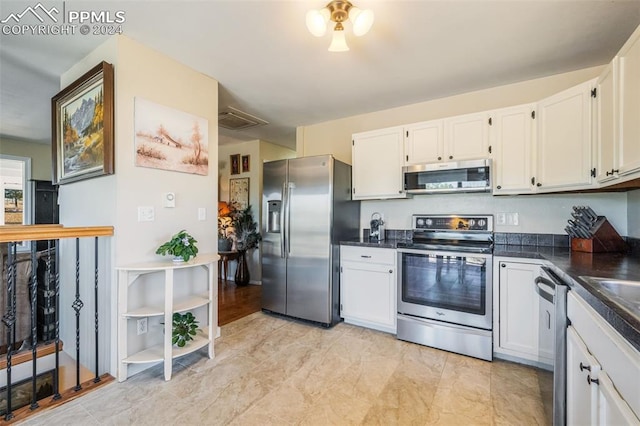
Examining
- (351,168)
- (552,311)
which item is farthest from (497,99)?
(552,311)

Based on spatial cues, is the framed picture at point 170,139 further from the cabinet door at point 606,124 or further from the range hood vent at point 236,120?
the cabinet door at point 606,124

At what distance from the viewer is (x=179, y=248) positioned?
2.13 meters

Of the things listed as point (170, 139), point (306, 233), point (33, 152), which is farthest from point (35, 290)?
point (33, 152)

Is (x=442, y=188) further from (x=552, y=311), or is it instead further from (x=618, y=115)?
(x=552, y=311)

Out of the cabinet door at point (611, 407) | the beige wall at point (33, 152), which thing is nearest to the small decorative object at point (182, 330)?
the cabinet door at point (611, 407)

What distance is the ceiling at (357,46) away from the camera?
1777 millimetres

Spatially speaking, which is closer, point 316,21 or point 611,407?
point 611,407

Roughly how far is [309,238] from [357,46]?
1.88 m

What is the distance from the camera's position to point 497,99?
2.83 meters

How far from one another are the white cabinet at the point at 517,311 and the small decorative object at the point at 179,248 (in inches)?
97.8

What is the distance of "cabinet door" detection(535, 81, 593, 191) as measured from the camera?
2.06 metres

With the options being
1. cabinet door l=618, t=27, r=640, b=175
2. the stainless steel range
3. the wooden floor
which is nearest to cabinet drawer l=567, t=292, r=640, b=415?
cabinet door l=618, t=27, r=640, b=175

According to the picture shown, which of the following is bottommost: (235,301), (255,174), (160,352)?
(235,301)

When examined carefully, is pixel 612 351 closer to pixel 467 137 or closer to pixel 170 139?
pixel 467 137
